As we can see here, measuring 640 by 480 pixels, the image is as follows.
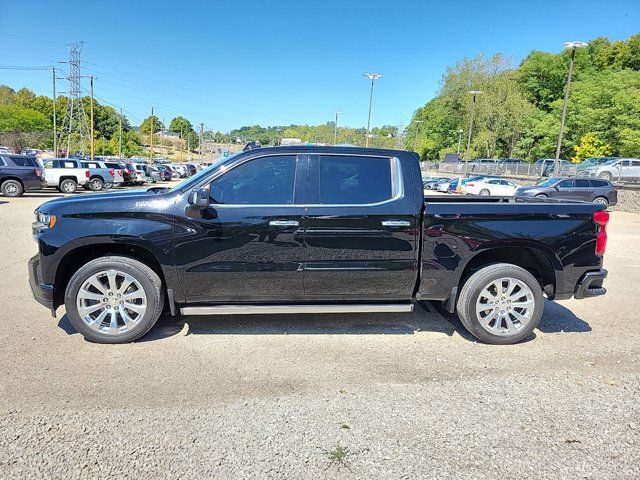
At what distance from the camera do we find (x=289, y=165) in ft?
13.9

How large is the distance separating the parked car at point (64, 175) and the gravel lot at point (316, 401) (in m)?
19.5

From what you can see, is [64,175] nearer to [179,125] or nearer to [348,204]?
[348,204]

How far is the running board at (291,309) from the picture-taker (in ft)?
13.6

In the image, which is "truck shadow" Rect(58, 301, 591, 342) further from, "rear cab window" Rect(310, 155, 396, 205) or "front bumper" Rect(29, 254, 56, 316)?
"rear cab window" Rect(310, 155, 396, 205)

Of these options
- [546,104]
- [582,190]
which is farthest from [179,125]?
[582,190]

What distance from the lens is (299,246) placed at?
4117mm

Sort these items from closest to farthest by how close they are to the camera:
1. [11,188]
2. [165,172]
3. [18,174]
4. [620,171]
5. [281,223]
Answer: [281,223], [18,174], [11,188], [620,171], [165,172]

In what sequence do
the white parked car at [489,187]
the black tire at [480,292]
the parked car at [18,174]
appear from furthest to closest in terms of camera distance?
the white parked car at [489,187]
the parked car at [18,174]
the black tire at [480,292]

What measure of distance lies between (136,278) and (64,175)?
2117 centimetres

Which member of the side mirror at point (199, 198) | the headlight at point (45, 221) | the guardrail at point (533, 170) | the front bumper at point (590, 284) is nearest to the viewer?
the side mirror at point (199, 198)

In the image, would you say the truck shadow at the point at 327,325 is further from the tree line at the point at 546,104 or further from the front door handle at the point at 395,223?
the tree line at the point at 546,104

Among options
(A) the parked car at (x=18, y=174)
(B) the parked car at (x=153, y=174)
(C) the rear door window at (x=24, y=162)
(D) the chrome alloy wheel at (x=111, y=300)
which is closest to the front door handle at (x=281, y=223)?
(D) the chrome alloy wheel at (x=111, y=300)

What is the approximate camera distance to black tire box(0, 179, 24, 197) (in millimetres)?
18406

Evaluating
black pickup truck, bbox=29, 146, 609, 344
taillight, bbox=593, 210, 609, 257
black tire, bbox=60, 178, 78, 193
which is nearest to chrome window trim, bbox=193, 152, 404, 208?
black pickup truck, bbox=29, 146, 609, 344
